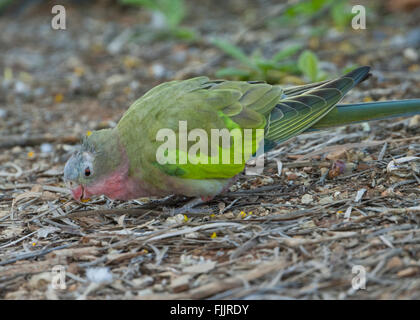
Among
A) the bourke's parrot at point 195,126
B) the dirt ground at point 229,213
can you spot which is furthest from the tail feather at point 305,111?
the dirt ground at point 229,213

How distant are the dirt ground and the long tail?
42 centimetres

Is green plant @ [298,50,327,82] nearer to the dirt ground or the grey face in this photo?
the dirt ground

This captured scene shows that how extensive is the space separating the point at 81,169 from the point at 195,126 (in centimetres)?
91

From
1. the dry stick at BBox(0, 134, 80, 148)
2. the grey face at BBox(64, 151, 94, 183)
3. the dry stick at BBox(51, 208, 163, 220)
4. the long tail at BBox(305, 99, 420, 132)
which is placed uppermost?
the long tail at BBox(305, 99, 420, 132)

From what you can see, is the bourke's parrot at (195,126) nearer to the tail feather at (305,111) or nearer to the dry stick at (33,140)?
the tail feather at (305,111)

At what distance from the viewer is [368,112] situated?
13.5ft

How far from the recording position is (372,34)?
312 inches

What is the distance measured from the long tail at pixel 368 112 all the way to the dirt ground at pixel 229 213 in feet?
1.38

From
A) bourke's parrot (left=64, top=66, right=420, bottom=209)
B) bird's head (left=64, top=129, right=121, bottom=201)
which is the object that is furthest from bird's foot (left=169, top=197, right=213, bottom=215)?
bird's head (left=64, top=129, right=121, bottom=201)

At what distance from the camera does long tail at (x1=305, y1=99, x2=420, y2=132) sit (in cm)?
408

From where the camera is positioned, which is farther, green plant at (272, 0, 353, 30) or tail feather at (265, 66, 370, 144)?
green plant at (272, 0, 353, 30)
